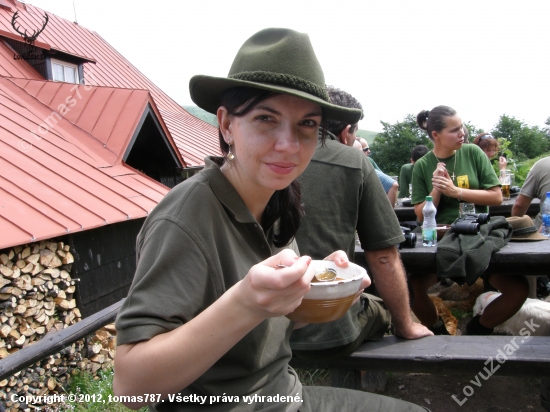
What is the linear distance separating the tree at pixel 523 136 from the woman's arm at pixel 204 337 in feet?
117

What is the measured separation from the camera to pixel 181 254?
3.31 ft

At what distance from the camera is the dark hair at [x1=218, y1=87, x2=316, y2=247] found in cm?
123

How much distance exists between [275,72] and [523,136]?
38701mm

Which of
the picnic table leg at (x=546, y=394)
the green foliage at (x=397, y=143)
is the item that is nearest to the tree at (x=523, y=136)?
the green foliage at (x=397, y=143)

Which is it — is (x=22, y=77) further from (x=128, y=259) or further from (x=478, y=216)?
(x=478, y=216)

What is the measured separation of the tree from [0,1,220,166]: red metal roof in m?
26.2

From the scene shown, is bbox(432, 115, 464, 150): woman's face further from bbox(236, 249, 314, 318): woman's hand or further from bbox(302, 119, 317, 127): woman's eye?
bbox(236, 249, 314, 318): woman's hand

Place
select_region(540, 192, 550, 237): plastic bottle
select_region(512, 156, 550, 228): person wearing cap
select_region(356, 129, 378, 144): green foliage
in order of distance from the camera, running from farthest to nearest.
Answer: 1. select_region(356, 129, 378, 144): green foliage
2. select_region(512, 156, 550, 228): person wearing cap
3. select_region(540, 192, 550, 237): plastic bottle

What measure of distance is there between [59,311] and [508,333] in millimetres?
5120

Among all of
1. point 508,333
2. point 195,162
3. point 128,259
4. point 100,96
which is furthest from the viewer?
point 195,162


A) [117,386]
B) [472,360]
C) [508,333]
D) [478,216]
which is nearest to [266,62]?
[117,386]

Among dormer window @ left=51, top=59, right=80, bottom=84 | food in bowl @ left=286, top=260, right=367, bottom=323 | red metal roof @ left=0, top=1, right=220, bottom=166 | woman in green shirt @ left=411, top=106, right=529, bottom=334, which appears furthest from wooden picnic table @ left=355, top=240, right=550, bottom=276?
dormer window @ left=51, top=59, right=80, bottom=84

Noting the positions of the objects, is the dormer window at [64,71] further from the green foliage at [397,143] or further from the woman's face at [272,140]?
the green foliage at [397,143]

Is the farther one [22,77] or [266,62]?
[22,77]
